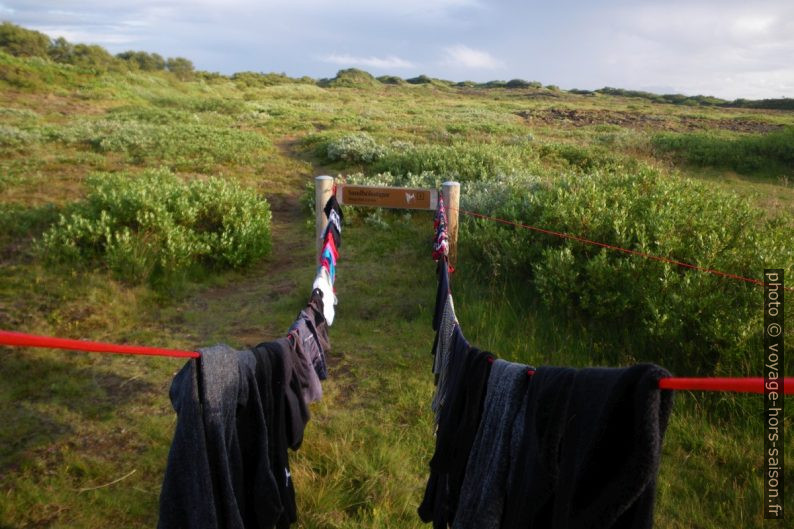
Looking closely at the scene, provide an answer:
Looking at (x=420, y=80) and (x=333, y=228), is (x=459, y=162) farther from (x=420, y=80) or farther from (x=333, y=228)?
(x=420, y=80)

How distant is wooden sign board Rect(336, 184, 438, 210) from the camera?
5.74m

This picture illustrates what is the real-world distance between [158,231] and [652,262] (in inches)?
232

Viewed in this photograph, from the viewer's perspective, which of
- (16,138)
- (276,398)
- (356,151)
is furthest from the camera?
(356,151)

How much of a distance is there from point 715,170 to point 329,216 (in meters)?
14.7

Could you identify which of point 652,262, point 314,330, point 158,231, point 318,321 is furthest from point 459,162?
point 314,330

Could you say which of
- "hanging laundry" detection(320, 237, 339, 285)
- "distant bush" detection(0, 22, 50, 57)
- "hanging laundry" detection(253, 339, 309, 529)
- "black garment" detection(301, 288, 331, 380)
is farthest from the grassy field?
"distant bush" detection(0, 22, 50, 57)

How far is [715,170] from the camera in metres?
16.4

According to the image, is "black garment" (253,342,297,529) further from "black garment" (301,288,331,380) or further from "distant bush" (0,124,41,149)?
"distant bush" (0,124,41,149)

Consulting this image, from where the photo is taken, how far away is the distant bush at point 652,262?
16.2 ft

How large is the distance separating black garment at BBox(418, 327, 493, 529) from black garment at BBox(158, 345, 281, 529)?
71 cm

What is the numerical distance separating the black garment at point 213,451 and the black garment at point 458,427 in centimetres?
71

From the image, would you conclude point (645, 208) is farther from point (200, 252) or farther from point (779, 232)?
point (200, 252)

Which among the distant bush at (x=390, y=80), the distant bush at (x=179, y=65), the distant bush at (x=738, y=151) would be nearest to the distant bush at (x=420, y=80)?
the distant bush at (x=390, y=80)

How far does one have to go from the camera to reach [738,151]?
17.4 meters
